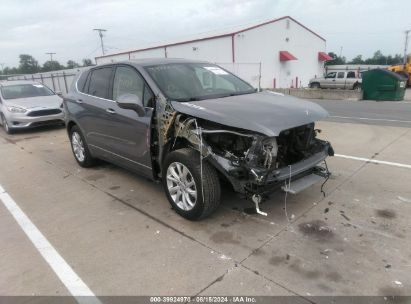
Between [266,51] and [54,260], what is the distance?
28253 mm

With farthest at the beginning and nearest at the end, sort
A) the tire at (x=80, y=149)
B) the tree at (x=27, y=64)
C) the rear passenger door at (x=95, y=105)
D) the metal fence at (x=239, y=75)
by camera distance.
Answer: the tree at (x=27, y=64) < the metal fence at (x=239, y=75) < the tire at (x=80, y=149) < the rear passenger door at (x=95, y=105)

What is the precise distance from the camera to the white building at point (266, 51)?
26.4 meters

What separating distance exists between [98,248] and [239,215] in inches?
62.5

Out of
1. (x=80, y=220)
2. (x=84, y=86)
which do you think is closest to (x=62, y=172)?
(x=84, y=86)

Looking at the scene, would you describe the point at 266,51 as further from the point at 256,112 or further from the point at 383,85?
the point at 256,112

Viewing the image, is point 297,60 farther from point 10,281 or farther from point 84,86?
point 10,281

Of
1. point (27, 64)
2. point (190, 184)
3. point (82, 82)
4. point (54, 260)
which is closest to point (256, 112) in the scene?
point (190, 184)

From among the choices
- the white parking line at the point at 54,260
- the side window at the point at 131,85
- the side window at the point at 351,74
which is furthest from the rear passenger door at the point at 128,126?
the side window at the point at 351,74

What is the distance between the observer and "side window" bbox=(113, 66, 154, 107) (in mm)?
4211

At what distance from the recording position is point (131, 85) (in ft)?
14.8

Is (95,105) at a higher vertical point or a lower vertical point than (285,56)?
lower

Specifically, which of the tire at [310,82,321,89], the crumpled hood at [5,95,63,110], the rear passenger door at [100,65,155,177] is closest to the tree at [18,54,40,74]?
the tire at [310,82,321,89]

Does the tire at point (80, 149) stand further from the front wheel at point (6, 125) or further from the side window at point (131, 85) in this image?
the front wheel at point (6, 125)

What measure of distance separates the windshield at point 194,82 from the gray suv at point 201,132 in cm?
1
